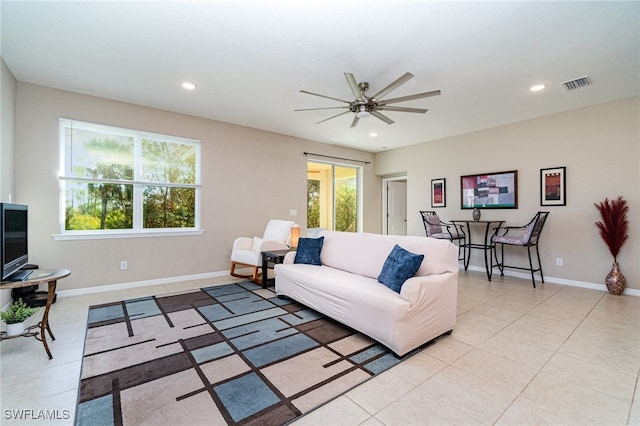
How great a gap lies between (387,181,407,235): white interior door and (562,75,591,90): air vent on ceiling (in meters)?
4.26

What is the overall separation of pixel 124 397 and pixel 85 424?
22 centimetres

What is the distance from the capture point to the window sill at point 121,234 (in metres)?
3.64

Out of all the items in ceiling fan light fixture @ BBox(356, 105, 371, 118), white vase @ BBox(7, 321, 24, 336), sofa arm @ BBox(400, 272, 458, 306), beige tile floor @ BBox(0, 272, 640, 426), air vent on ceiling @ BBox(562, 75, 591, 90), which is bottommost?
beige tile floor @ BBox(0, 272, 640, 426)

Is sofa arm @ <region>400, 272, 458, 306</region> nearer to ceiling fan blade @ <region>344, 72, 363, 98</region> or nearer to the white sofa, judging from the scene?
the white sofa

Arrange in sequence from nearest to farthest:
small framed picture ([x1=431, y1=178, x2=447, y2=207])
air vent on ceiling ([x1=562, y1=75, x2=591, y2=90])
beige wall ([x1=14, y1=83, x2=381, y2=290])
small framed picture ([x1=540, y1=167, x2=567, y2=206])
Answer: air vent on ceiling ([x1=562, y1=75, x2=591, y2=90]) < beige wall ([x1=14, y1=83, x2=381, y2=290]) < small framed picture ([x1=540, y1=167, x2=567, y2=206]) < small framed picture ([x1=431, y1=178, x2=447, y2=207])

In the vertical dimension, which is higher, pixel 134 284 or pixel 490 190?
pixel 490 190

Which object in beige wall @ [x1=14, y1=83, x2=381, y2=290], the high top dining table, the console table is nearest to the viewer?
the console table

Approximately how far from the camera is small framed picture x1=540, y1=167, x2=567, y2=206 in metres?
4.36

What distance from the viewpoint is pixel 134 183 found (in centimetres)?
412

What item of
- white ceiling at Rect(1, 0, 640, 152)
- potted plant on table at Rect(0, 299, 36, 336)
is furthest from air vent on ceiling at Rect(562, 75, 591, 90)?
potted plant on table at Rect(0, 299, 36, 336)

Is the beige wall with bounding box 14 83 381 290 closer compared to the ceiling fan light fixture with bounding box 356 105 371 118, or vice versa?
the ceiling fan light fixture with bounding box 356 105 371 118

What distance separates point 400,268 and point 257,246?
8.15 feet

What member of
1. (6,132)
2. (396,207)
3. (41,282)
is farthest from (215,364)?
(396,207)

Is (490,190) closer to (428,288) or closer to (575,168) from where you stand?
(575,168)
